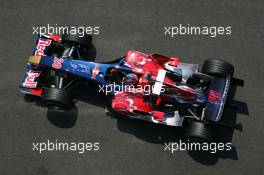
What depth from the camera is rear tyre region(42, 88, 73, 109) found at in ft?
29.3

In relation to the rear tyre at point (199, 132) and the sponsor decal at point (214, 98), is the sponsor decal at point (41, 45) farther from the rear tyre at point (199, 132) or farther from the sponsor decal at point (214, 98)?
the sponsor decal at point (214, 98)

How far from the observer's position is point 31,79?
31.0 feet

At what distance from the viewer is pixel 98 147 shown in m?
9.48

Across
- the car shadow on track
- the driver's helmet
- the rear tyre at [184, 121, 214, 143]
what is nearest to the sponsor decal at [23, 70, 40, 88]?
the car shadow on track

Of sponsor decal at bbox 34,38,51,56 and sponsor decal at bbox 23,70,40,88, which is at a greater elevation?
sponsor decal at bbox 34,38,51,56

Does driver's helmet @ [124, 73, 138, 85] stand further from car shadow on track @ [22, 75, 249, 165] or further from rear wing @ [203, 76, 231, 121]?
rear wing @ [203, 76, 231, 121]

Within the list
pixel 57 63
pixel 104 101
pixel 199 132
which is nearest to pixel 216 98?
pixel 199 132

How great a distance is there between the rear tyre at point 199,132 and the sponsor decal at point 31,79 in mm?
4240

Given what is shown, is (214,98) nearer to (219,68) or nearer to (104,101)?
(219,68)

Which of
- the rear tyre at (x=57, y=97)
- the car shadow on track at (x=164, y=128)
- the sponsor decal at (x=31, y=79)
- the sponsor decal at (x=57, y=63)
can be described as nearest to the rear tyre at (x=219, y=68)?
the car shadow on track at (x=164, y=128)

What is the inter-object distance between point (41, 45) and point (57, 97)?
5.46ft

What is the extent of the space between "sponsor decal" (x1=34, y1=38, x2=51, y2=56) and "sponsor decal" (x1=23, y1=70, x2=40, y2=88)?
0.53 metres

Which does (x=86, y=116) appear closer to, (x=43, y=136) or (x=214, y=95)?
(x=43, y=136)

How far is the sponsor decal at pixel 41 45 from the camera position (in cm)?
959
